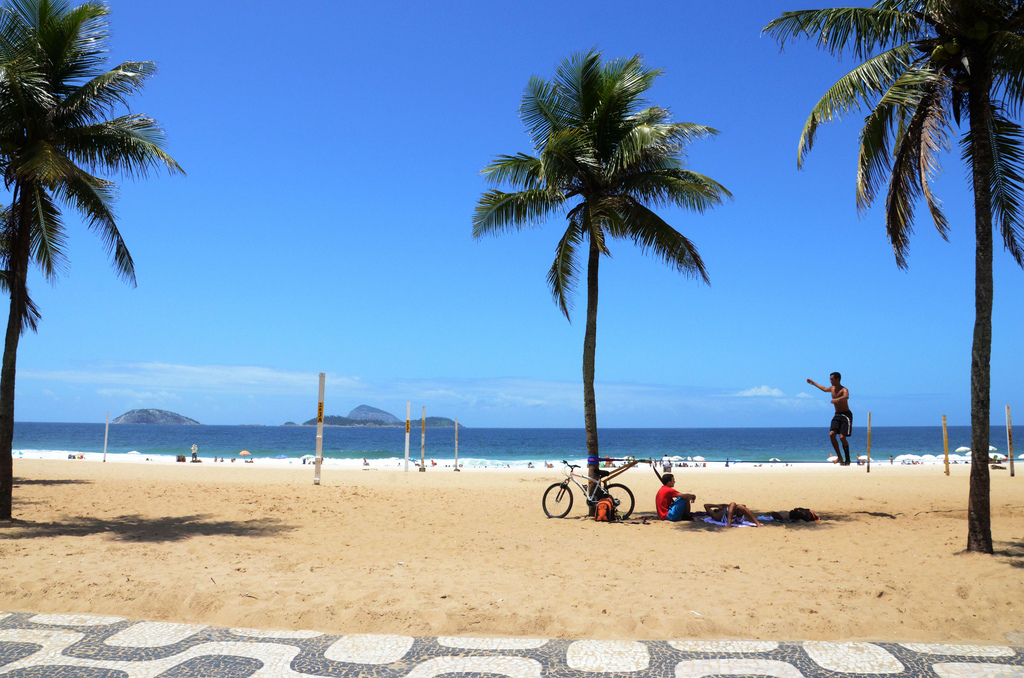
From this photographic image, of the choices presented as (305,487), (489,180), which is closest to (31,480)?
(305,487)

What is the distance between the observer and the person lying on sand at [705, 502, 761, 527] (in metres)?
10.3

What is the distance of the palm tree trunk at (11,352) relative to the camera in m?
9.45

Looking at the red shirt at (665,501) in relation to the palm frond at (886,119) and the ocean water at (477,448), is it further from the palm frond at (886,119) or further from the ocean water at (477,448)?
the ocean water at (477,448)

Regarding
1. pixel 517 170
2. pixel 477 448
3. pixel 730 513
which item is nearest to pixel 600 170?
pixel 517 170

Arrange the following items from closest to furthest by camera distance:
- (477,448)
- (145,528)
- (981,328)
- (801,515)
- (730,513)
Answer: (981,328) → (145,528) → (730,513) → (801,515) → (477,448)

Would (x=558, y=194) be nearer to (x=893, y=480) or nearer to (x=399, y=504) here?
(x=399, y=504)

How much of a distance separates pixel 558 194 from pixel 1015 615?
8896 mm

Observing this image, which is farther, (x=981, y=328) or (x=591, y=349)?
(x=591, y=349)

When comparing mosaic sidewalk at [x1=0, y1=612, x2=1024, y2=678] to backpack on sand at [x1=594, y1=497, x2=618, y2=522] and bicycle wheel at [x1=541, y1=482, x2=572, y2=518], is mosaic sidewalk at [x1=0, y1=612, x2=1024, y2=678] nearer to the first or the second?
backpack on sand at [x1=594, y1=497, x2=618, y2=522]

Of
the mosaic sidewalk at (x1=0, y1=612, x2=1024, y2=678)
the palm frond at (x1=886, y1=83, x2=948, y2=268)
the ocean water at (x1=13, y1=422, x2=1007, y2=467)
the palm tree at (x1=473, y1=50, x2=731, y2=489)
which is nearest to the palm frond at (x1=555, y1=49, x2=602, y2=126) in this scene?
the palm tree at (x1=473, y1=50, x2=731, y2=489)

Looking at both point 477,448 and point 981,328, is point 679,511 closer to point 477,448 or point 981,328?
point 981,328

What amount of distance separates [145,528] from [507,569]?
225 inches

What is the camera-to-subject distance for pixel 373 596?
5.38 metres

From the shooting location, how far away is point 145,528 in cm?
938
